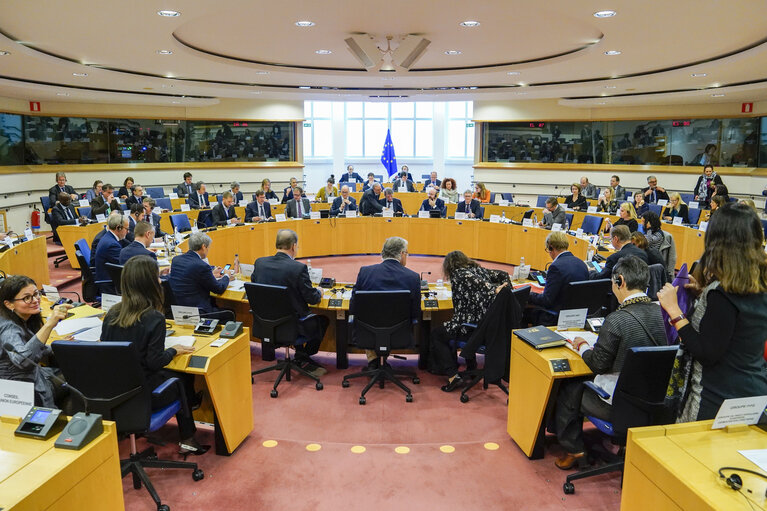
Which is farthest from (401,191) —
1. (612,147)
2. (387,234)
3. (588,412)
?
(588,412)

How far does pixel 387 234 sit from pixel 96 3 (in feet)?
22.4

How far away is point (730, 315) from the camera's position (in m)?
2.38

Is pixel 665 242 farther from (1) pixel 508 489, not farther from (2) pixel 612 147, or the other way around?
(2) pixel 612 147

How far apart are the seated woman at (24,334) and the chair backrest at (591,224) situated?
8.18 m

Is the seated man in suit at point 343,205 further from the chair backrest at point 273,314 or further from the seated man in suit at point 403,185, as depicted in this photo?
the chair backrest at point 273,314

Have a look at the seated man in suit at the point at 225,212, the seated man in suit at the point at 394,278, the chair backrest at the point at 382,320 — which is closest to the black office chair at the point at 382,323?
the chair backrest at the point at 382,320

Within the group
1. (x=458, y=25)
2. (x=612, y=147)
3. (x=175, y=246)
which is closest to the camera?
(x=458, y=25)

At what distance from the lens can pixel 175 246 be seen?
7801 mm

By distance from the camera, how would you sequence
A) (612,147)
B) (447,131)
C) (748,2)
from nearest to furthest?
(748,2)
(612,147)
(447,131)

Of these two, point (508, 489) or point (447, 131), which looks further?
point (447, 131)

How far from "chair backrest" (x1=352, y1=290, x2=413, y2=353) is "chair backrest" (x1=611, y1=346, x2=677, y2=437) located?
1.90m

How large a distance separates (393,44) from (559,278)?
13.1ft

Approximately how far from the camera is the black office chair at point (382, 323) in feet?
15.0

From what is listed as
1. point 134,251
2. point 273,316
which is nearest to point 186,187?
point 134,251
